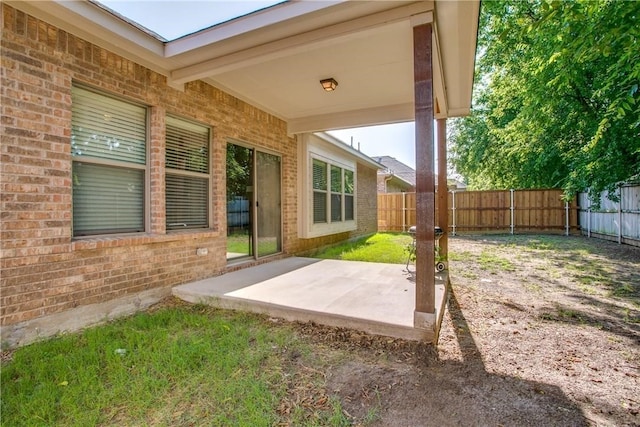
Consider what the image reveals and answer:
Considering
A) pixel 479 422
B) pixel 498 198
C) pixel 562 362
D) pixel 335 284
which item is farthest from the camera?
pixel 498 198

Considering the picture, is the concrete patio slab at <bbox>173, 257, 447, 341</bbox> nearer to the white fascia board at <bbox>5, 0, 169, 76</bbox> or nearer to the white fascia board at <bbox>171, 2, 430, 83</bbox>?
the white fascia board at <bbox>171, 2, 430, 83</bbox>

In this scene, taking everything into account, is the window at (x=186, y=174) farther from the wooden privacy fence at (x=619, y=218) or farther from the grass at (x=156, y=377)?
the wooden privacy fence at (x=619, y=218)

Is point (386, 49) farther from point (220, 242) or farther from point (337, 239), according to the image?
point (337, 239)

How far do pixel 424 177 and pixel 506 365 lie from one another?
65.7 inches

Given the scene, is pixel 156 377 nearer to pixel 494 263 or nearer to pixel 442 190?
pixel 442 190

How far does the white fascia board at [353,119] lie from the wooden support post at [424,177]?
2817 millimetres

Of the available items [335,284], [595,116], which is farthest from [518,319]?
[595,116]

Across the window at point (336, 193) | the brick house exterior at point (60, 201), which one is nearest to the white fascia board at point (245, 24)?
the brick house exterior at point (60, 201)

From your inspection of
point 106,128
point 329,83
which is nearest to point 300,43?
point 329,83

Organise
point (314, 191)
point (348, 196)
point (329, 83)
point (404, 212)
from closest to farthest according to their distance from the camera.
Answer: point (329, 83)
point (314, 191)
point (348, 196)
point (404, 212)

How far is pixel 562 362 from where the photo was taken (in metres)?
2.60

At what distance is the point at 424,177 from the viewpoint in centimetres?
266

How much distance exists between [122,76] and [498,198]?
1391 centimetres

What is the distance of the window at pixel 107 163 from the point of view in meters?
3.16
